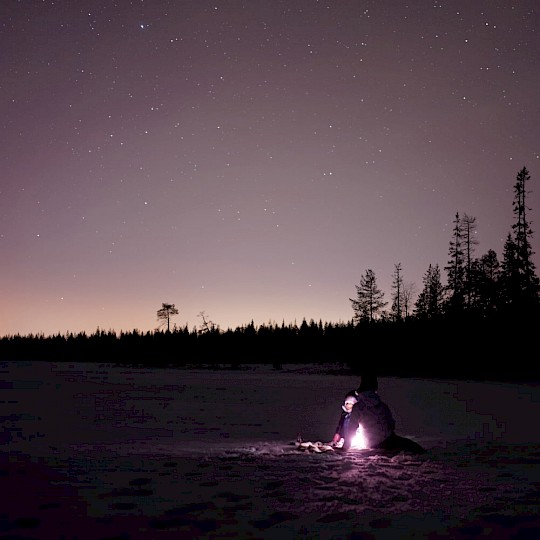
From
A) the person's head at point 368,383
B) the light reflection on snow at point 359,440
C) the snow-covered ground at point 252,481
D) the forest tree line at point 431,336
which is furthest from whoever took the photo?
the forest tree line at point 431,336

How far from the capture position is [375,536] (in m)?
5.57

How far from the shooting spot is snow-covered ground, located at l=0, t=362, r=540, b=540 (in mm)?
5875

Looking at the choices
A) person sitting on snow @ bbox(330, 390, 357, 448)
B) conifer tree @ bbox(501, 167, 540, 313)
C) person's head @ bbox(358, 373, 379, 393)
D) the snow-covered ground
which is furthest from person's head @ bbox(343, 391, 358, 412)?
conifer tree @ bbox(501, 167, 540, 313)

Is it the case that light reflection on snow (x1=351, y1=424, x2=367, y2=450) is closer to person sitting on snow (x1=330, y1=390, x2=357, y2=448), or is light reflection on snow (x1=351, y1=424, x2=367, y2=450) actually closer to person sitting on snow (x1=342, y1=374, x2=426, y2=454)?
person sitting on snow (x1=342, y1=374, x2=426, y2=454)

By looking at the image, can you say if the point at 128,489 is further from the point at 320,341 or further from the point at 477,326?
the point at 320,341

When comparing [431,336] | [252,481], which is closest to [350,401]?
[252,481]

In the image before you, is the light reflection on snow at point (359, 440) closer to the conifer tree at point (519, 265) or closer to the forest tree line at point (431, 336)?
the forest tree line at point (431, 336)

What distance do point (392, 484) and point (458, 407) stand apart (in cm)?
1563

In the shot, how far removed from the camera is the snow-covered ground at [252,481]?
5.88 m

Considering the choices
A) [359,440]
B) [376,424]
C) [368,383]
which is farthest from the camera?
[368,383]

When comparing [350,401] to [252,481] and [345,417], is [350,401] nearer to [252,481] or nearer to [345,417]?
[345,417]

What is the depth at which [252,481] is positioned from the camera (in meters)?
8.16

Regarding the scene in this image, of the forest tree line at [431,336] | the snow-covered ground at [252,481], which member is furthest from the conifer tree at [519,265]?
the snow-covered ground at [252,481]

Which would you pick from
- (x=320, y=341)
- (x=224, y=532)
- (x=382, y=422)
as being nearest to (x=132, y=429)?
(x=382, y=422)
